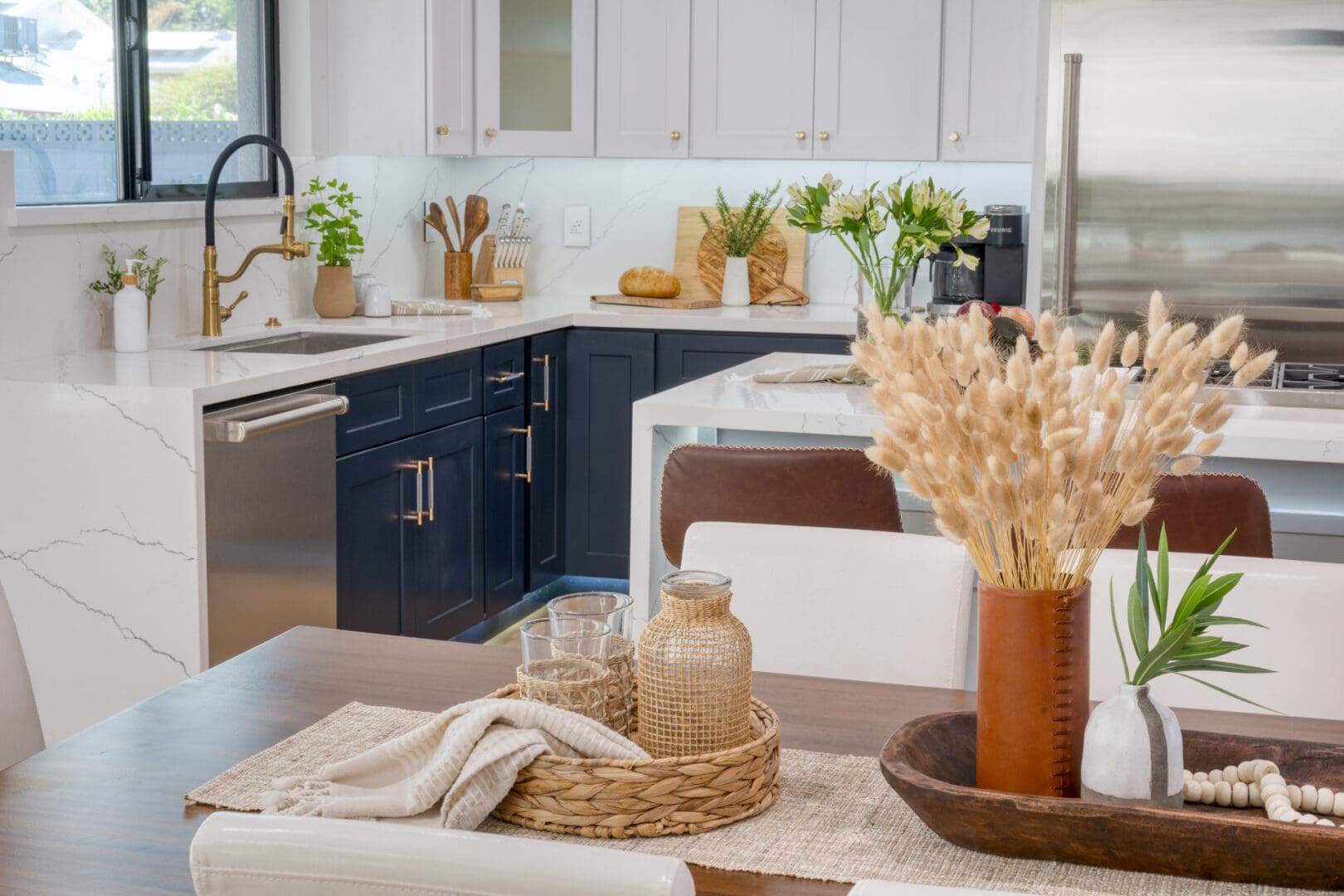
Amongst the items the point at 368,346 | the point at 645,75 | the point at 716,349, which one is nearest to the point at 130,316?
the point at 368,346

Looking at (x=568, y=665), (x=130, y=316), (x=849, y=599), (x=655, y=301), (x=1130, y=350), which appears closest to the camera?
(x=1130, y=350)

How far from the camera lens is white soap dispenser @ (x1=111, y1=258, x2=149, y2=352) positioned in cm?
345

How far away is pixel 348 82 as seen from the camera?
4.56 m

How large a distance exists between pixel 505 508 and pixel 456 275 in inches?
43.9

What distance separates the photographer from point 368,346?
12.2ft

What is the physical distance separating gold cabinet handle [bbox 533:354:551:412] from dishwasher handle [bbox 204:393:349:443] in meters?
1.17

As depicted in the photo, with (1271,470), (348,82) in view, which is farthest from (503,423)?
(1271,470)

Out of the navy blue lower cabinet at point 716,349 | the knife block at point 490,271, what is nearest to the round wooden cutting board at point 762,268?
the navy blue lower cabinet at point 716,349

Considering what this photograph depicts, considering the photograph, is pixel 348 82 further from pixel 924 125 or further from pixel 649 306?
pixel 924 125

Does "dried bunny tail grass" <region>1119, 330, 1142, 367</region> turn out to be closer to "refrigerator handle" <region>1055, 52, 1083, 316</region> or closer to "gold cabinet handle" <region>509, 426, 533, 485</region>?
"refrigerator handle" <region>1055, 52, 1083, 316</region>

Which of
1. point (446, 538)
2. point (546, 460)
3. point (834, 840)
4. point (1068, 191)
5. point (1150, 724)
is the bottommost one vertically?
point (446, 538)

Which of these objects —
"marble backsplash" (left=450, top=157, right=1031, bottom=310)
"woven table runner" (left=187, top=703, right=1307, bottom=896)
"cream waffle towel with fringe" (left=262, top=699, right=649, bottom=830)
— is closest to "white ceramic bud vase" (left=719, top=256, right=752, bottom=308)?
"marble backsplash" (left=450, top=157, right=1031, bottom=310)

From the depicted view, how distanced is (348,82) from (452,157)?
0.88 meters

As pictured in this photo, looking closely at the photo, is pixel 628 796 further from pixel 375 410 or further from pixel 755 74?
pixel 755 74
